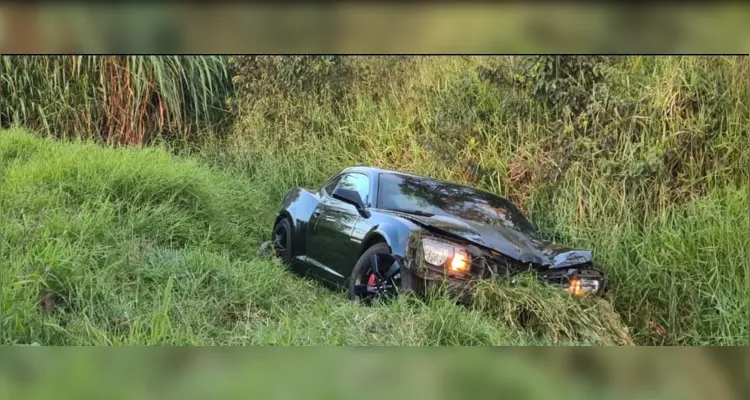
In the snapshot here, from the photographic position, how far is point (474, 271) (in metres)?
3.01

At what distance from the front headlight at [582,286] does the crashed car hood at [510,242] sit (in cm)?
9

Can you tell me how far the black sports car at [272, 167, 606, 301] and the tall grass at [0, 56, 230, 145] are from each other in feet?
2.43

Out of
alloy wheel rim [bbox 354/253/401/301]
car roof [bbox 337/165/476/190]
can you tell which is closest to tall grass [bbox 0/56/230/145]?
car roof [bbox 337/165/476/190]

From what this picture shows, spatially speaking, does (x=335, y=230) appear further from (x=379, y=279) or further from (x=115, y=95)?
(x=115, y=95)

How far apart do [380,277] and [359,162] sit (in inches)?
25.6

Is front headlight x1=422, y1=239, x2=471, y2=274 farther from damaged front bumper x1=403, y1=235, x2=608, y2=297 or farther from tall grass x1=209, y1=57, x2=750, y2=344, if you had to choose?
tall grass x1=209, y1=57, x2=750, y2=344

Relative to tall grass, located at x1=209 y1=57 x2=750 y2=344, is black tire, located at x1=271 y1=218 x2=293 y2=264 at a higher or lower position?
lower

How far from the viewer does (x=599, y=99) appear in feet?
10.7

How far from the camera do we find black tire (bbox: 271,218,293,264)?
3.29 metres

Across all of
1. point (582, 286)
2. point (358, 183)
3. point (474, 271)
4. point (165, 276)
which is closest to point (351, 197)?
point (358, 183)

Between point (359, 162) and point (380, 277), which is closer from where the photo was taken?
point (380, 277)
